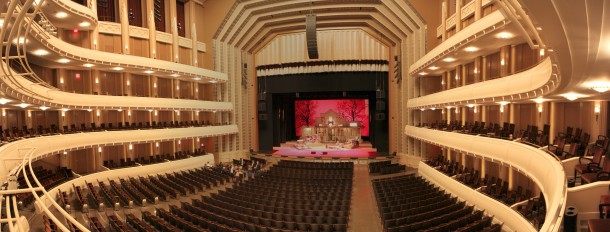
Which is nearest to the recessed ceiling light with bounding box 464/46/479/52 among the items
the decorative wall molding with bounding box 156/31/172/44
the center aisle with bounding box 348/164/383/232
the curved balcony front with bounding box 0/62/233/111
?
the center aisle with bounding box 348/164/383/232

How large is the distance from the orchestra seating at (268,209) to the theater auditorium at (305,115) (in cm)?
9

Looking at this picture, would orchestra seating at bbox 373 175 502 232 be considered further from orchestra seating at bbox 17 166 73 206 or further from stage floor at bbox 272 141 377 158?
orchestra seating at bbox 17 166 73 206

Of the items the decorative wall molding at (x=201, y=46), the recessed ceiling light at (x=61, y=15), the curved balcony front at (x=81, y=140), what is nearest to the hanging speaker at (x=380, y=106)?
the curved balcony front at (x=81, y=140)

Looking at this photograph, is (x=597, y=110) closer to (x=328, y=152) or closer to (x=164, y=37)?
(x=328, y=152)

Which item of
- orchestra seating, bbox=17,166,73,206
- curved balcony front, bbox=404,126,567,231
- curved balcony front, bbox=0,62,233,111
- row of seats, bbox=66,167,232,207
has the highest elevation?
curved balcony front, bbox=0,62,233,111

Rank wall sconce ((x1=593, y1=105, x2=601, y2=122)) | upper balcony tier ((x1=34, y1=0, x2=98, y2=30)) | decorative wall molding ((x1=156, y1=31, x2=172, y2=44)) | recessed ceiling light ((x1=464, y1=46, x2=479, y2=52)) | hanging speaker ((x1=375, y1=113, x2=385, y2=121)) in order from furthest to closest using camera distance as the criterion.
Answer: hanging speaker ((x1=375, y1=113, x2=385, y2=121)) → decorative wall molding ((x1=156, y1=31, x2=172, y2=44)) → upper balcony tier ((x1=34, y1=0, x2=98, y2=30)) → recessed ceiling light ((x1=464, y1=46, x2=479, y2=52)) → wall sconce ((x1=593, y1=105, x2=601, y2=122))

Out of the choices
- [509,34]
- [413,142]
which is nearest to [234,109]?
[413,142]

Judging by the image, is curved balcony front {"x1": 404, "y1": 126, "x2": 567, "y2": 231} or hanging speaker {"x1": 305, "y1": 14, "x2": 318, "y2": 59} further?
hanging speaker {"x1": 305, "y1": 14, "x2": 318, "y2": 59}

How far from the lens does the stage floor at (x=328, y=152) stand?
101 ft

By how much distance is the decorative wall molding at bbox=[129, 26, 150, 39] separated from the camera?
26234 millimetres

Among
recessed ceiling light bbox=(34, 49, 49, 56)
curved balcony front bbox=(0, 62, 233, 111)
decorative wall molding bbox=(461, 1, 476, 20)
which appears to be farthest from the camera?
decorative wall molding bbox=(461, 1, 476, 20)

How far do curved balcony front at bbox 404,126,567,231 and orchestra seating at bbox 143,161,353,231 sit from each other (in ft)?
18.4

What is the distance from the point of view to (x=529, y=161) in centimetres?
1059

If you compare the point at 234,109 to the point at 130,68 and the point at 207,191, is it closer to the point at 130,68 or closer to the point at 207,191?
the point at 130,68
